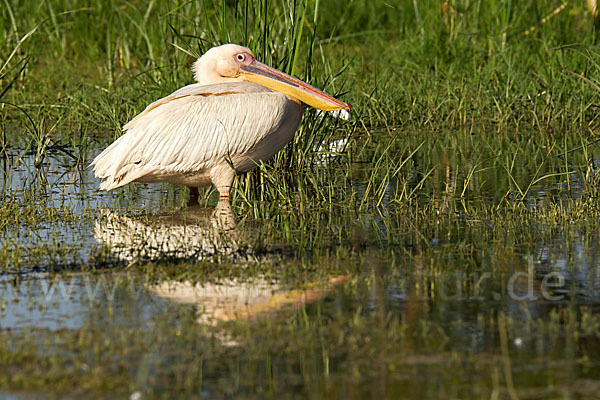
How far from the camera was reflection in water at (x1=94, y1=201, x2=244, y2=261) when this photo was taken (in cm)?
491

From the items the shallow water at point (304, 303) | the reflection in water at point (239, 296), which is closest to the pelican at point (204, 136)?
the shallow water at point (304, 303)

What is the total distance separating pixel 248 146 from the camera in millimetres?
6363

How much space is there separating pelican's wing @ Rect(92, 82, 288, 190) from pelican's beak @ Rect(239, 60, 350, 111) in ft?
0.76

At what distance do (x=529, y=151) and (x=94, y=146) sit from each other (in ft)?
12.6

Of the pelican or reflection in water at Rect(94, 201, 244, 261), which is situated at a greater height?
the pelican

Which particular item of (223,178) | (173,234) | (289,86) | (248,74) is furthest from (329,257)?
(248,74)

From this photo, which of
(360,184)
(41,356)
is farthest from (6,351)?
(360,184)

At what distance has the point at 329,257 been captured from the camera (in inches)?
189

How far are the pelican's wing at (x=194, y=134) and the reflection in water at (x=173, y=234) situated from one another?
0.31 m

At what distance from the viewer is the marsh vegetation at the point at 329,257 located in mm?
3293

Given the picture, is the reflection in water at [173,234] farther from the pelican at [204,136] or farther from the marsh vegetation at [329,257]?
the pelican at [204,136]

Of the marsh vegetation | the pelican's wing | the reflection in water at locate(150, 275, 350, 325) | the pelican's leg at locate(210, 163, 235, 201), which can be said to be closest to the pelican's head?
the pelican's wing

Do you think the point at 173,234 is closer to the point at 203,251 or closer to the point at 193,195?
the point at 203,251

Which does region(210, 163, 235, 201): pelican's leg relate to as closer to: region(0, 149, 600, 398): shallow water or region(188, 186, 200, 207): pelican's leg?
region(188, 186, 200, 207): pelican's leg
